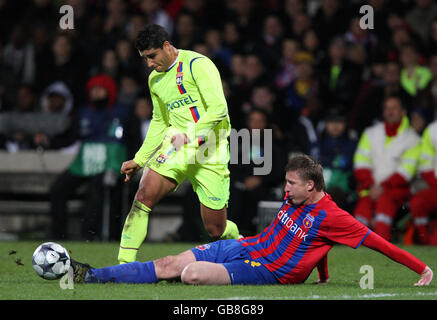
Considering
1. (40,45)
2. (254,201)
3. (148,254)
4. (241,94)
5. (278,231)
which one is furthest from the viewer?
(40,45)

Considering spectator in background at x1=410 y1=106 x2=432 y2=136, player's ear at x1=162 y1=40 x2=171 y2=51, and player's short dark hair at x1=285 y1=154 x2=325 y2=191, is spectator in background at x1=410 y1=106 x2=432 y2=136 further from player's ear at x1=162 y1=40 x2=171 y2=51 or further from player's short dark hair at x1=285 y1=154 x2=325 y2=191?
player's short dark hair at x1=285 y1=154 x2=325 y2=191

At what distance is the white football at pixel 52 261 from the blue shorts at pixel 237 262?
964 millimetres

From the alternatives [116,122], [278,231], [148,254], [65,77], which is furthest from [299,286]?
[65,77]

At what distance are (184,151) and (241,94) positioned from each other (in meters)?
5.32

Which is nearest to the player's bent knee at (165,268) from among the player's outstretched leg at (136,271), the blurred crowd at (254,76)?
Result: the player's outstretched leg at (136,271)

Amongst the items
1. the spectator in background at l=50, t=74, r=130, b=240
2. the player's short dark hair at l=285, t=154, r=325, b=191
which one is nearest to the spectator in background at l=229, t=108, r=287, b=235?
the spectator in background at l=50, t=74, r=130, b=240

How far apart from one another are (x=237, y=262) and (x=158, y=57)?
2.02 m

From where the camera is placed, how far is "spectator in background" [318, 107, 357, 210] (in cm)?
1148

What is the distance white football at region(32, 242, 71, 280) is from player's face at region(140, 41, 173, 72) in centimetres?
194

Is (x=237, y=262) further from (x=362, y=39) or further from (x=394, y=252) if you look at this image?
(x=362, y=39)
